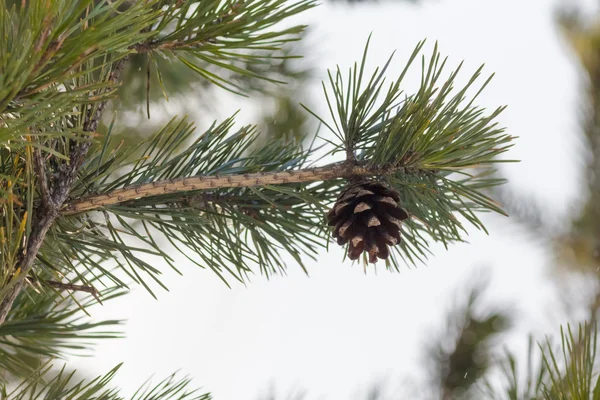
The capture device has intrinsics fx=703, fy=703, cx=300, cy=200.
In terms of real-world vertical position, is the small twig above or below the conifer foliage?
below

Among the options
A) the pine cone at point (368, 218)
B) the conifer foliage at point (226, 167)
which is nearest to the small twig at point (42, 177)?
the conifer foliage at point (226, 167)

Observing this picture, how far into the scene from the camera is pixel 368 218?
0.37 m

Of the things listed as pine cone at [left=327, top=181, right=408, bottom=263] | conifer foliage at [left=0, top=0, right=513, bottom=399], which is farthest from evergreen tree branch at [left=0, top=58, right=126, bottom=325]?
pine cone at [left=327, top=181, right=408, bottom=263]

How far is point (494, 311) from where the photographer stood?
0.83 m

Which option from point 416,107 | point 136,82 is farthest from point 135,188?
point 136,82

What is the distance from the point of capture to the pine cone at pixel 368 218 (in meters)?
0.37

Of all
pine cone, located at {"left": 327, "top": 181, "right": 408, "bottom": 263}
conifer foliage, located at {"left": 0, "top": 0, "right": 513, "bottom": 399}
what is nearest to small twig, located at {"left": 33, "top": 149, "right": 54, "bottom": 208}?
conifer foliage, located at {"left": 0, "top": 0, "right": 513, "bottom": 399}

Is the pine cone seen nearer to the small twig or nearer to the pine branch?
the pine branch

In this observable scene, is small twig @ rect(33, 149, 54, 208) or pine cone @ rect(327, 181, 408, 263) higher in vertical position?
pine cone @ rect(327, 181, 408, 263)

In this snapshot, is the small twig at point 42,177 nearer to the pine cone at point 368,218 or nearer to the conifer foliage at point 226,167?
the conifer foliage at point 226,167

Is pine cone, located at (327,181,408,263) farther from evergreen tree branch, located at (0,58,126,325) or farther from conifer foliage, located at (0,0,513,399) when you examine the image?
evergreen tree branch, located at (0,58,126,325)

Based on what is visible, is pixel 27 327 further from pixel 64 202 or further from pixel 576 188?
pixel 576 188

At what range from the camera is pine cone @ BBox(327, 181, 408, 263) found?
37 centimetres

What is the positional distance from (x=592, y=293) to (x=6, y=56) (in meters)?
0.80
